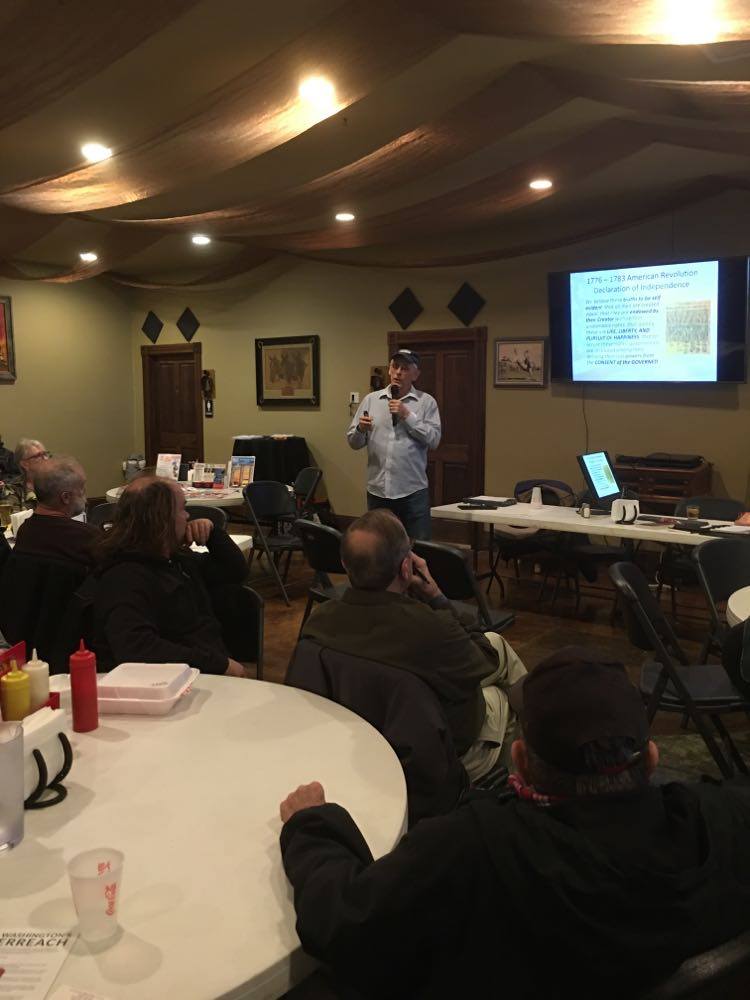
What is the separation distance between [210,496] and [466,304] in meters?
3.57

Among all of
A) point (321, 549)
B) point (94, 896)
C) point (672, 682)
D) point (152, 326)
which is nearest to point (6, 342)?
point (152, 326)

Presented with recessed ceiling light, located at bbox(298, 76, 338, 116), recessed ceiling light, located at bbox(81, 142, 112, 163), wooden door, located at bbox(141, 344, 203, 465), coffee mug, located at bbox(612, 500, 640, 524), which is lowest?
coffee mug, located at bbox(612, 500, 640, 524)

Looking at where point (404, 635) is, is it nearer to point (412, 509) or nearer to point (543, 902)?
point (543, 902)

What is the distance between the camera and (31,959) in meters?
1.01

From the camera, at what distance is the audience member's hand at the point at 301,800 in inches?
50.8

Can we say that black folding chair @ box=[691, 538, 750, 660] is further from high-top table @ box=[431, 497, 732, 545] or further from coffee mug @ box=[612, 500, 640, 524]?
coffee mug @ box=[612, 500, 640, 524]

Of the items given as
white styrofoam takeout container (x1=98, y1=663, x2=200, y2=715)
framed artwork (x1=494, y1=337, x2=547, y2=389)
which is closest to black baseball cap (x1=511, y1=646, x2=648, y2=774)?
white styrofoam takeout container (x1=98, y1=663, x2=200, y2=715)

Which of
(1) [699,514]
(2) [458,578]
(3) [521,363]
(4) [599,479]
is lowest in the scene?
(2) [458,578]

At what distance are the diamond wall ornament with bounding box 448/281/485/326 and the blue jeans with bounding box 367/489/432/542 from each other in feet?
10.0

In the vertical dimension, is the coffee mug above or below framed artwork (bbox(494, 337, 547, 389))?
below

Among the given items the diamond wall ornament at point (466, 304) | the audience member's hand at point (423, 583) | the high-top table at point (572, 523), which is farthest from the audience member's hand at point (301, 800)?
the diamond wall ornament at point (466, 304)

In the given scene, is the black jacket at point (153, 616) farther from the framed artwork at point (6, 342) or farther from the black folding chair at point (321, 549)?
the framed artwork at point (6, 342)

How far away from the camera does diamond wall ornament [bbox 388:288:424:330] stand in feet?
26.9

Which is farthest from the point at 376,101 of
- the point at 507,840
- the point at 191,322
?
the point at 191,322
